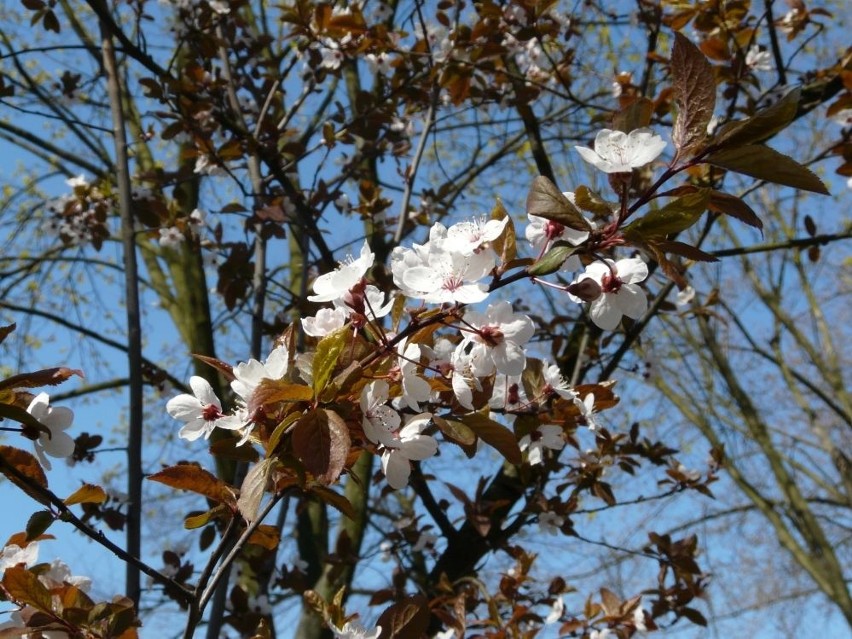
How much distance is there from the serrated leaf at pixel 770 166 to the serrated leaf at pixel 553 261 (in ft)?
0.51

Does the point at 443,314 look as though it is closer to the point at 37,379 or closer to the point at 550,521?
the point at 37,379

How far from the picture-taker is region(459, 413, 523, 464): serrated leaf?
0.86 meters

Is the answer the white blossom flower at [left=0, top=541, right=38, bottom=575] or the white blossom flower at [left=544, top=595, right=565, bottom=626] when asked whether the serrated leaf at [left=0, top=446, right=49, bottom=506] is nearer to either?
the white blossom flower at [left=0, top=541, right=38, bottom=575]

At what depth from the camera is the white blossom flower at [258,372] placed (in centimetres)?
81

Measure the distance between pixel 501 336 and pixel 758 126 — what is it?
0.33 m

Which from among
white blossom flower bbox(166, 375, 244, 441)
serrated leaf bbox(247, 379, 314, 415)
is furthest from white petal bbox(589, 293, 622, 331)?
white blossom flower bbox(166, 375, 244, 441)

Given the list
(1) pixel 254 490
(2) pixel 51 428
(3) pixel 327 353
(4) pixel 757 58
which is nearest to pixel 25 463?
(2) pixel 51 428

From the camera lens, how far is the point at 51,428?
90cm

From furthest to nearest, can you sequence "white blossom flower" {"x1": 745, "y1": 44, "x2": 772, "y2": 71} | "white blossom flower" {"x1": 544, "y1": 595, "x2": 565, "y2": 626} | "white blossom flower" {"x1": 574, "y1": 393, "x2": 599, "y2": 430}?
"white blossom flower" {"x1": 745, "y1": 44, "x2": 772, "y2": 71} → "white blossom flower" {"x1": 544, "y1": 595, "x2": 565, "y2": 626} → "white blossom flower" {"x1": 574, "y1": 393, "x2": 599, "y2": 430}

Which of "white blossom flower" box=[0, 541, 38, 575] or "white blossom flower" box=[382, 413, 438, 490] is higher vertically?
"white blossom flower" box=[382, 413, 438, 490]

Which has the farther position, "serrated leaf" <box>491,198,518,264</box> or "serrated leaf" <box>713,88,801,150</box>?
"serrated leaf" <box>491,198,518,264</box>

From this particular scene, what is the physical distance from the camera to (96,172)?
3.95 metres

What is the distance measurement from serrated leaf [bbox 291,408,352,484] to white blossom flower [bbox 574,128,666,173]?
0.36 m

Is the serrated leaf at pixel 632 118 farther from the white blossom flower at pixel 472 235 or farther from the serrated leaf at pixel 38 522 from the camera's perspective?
the serrated leaf at pixel 38 522
